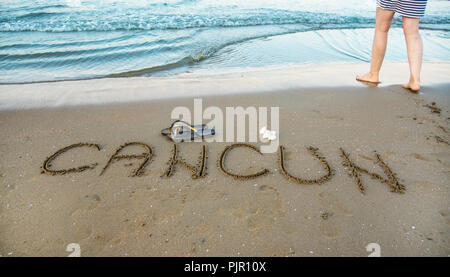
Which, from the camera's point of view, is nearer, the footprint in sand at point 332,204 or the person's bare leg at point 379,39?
the footprint in sand at point 332,204

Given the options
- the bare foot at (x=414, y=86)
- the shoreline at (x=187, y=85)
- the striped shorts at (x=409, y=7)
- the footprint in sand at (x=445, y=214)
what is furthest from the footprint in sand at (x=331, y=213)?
the striped shorts at (x=409, y=7)

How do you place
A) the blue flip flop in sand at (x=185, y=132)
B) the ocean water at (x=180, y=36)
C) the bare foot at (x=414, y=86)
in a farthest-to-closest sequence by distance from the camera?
1. the ocean water at (x=180, y=36)
2. the bare foot at (x=414, y=86)
3. the blue flip flop in sand at (x=185, y=132)

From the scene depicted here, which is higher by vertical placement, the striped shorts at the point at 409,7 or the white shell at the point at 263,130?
the striped shorts at the point at 409,7

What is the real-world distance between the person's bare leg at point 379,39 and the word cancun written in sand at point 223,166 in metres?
2.10

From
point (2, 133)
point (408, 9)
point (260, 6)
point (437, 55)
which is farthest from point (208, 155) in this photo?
point (260, 6)

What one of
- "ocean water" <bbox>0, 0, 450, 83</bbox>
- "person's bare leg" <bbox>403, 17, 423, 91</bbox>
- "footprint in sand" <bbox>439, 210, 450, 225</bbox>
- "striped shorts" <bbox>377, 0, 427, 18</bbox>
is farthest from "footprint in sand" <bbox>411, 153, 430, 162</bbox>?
"ocean water" <bbox>0, 0, 450, 83</bbox>

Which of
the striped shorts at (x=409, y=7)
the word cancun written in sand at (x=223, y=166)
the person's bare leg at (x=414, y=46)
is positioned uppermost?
the striped shorts at (x=409, y=7)

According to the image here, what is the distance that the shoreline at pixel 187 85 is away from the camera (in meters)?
3.56

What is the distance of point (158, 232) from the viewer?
175 cm

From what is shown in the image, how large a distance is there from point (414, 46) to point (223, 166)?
3.33 m

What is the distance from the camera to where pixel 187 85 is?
4.00 metres

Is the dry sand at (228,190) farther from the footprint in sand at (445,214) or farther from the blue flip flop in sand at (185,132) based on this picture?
the blue flip flop in sand at (185,132)

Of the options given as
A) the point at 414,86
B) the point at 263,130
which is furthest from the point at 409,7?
the point at 263,130

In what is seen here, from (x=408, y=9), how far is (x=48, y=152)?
465 cm
